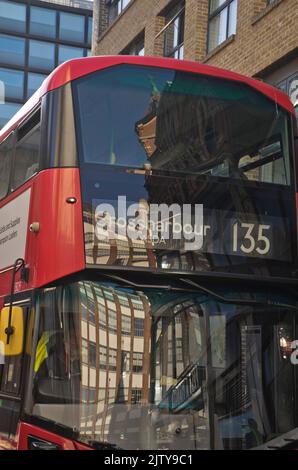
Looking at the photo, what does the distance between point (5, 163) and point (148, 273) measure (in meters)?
2.55

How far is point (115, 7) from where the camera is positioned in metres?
20.6

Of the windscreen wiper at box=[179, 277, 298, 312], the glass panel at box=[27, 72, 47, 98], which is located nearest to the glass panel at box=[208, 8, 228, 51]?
the windscreen wiper at box=[179, 277, 298, 312]

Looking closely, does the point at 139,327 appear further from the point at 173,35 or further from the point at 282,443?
the point at 173,35

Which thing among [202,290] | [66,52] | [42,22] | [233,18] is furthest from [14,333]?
[42,22]

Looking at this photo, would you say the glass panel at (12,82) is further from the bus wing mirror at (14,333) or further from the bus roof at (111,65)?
the bus wing mirror at (14,333)

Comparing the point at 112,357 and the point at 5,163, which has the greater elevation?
the point at 5,163

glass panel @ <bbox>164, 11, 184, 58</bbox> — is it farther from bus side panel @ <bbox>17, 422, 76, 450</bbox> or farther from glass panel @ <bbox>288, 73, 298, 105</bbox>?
bus side panel @ <bbox>17, 422, 76, 450</bbox>

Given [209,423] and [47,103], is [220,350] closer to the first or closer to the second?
[209,423]

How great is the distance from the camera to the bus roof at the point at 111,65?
17.7 feet

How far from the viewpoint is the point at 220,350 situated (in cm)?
513

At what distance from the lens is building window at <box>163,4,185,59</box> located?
15.3 meters

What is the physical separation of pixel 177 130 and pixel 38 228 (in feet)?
4.80

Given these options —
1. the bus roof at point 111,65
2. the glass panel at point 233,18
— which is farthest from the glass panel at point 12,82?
the bus roof at point 111,65

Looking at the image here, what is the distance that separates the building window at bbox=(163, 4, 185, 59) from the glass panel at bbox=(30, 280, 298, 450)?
11.0 metres
